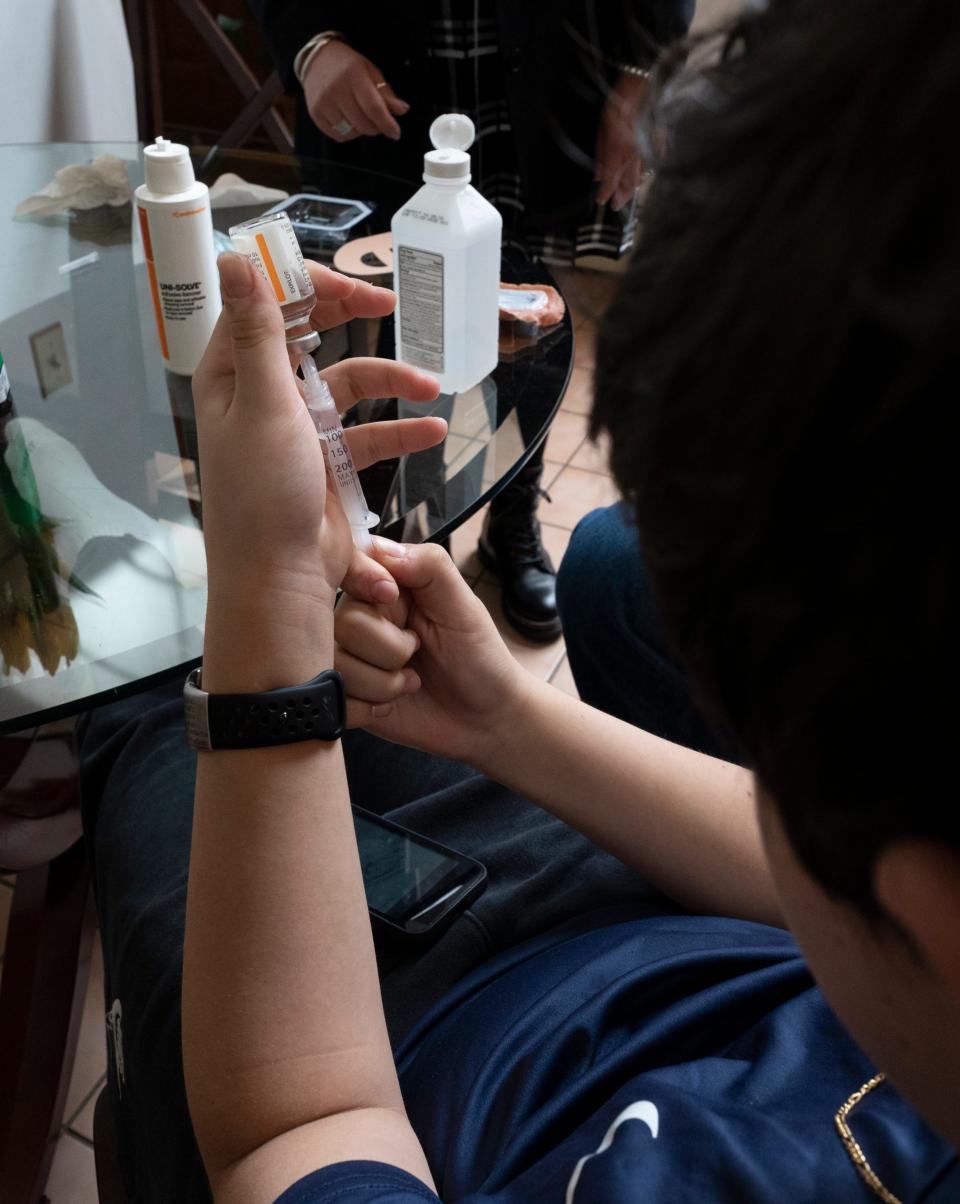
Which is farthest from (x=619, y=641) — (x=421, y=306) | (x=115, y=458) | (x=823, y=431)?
(x=823, y=431)

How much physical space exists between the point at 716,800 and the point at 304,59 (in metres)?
1.09

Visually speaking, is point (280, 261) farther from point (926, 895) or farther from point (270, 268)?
point (926, 895)

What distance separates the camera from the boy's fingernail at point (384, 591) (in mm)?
609

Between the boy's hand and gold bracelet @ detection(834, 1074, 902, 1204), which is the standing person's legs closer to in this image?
the boy's hand

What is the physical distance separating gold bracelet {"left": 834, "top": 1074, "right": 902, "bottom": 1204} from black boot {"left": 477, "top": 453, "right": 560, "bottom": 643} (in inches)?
42.9

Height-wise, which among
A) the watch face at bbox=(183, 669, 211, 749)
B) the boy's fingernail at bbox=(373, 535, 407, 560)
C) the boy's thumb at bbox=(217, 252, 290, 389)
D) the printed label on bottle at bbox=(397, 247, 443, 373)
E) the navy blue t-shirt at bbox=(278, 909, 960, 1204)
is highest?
the boy's thumb at bbox=(217, 252, 290, 389)

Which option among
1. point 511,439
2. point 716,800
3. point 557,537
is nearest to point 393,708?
point 716,800

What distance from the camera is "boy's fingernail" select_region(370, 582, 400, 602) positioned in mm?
609

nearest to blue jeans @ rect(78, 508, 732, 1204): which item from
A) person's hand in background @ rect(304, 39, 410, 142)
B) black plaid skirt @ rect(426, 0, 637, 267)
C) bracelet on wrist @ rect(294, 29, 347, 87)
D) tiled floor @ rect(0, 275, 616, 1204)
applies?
tiled floor @ rect(0, 275, 616, 1204)

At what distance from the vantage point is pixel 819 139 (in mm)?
238

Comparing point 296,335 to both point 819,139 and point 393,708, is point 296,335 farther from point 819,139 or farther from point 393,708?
point 819,139

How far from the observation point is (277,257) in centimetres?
55

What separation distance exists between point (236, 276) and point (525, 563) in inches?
42.5

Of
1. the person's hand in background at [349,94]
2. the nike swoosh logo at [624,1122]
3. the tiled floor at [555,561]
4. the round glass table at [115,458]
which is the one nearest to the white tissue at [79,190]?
the round glass table at [115,458]
